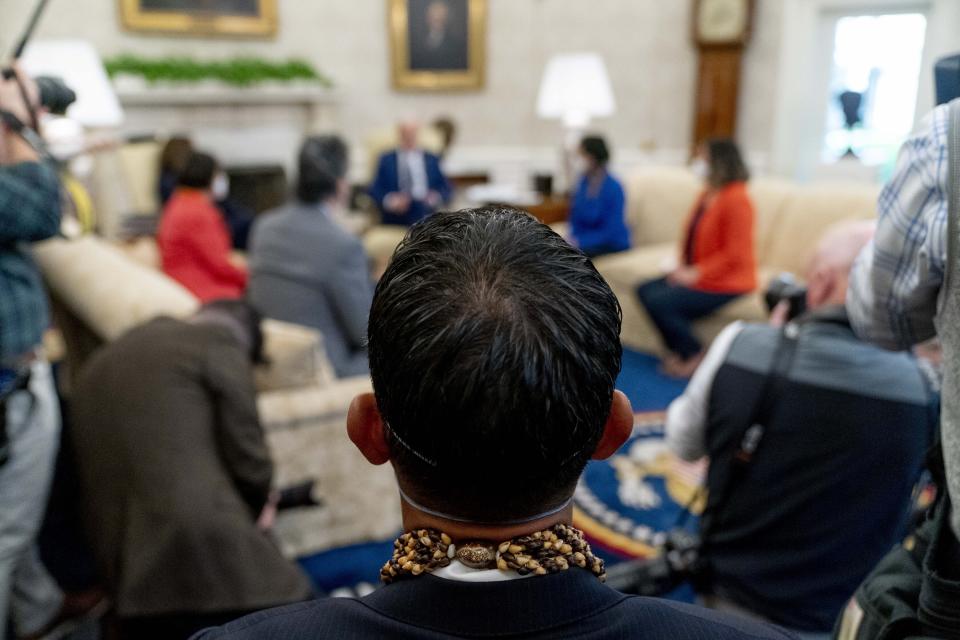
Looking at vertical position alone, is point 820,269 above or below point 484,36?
below

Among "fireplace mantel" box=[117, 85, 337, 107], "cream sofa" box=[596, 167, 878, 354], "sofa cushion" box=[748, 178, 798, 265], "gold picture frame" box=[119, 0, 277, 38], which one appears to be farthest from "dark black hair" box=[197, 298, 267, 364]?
"gold picture frame" box=[119, 0, 277, 38]

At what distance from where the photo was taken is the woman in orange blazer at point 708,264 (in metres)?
4.08

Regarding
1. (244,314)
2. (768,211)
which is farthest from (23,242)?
(768,211)

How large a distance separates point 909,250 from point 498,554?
0.66m

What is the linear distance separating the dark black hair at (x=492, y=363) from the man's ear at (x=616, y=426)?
0.05m

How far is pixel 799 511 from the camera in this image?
1.48 m

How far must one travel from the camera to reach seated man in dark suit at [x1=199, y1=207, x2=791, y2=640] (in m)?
0.57

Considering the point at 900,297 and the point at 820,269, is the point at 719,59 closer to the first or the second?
the point at 820,269

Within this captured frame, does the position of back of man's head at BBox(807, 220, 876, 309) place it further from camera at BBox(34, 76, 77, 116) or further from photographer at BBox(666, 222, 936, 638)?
camera at BBox(34, 76, 77, 116)

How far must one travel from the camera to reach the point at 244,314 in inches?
84.4

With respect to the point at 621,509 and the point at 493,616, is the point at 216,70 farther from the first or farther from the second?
the point at 493,616

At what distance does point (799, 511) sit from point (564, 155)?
17.0 feet

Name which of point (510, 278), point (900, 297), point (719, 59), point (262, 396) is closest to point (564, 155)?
point (719, 59)

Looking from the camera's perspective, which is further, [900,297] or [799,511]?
[799,511]
